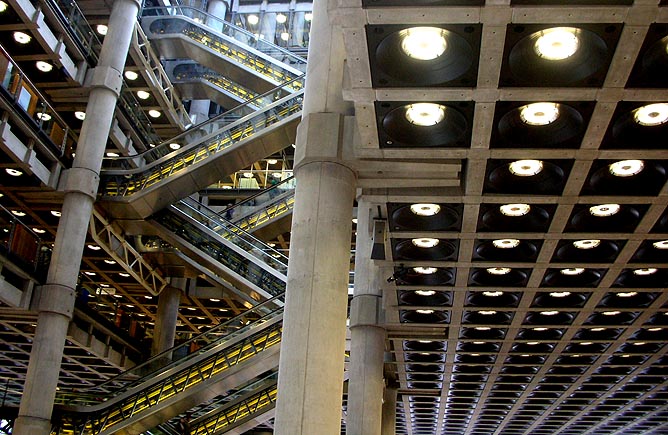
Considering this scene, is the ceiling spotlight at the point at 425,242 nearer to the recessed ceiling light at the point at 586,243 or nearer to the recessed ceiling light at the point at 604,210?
the recessed ceiling light at the point at 586,243

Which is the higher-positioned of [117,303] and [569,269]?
[117,303]

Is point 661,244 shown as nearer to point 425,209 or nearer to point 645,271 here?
point 645,271

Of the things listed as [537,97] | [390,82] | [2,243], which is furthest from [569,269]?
[2,243]

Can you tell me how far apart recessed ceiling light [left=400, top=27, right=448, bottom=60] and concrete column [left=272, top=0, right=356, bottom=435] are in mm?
2283

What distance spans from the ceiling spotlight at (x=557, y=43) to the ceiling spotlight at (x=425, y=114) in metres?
1.69

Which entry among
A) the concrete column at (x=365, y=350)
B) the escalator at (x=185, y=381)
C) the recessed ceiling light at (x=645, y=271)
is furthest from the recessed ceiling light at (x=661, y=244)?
the escalator at (x=185, y=381)

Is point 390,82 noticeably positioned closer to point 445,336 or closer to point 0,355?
point 445,336

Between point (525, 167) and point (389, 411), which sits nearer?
point (525, 167)

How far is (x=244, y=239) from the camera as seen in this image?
27.8 m

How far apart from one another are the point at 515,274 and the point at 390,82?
846 centimetres

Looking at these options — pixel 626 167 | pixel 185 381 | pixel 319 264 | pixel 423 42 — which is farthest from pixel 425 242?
pixel 185 381

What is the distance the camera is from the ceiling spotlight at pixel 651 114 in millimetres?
9471

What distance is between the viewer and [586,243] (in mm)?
14383

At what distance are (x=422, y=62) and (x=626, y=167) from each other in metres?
4.51
